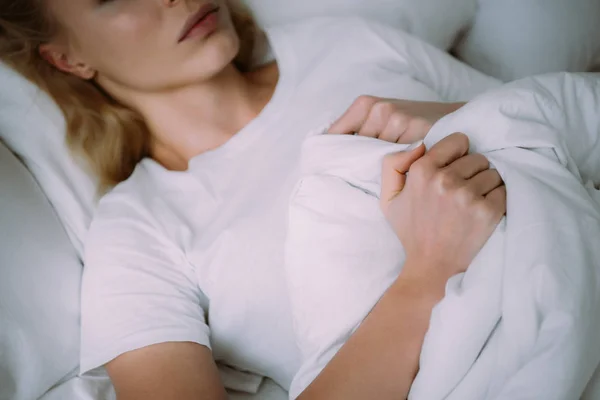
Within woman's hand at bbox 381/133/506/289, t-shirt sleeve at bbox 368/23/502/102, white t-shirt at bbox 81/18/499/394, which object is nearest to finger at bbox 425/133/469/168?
woman's hand at bbox 381/133/506/289

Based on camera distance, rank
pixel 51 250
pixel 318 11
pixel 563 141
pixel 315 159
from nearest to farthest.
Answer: pixel 563 141, pixel 315 159, pixel 51 250, pixel 318 11

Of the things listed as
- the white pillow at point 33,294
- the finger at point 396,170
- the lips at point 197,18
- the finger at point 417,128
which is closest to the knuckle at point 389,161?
the finger at point 396,170

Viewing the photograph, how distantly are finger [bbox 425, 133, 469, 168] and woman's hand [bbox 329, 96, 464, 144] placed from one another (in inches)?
4.9

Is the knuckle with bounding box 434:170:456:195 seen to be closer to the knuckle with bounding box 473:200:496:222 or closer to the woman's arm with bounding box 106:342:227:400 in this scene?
the knuckle with bounding box 473:200:496:222

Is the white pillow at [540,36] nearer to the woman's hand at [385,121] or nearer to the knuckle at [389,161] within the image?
the woman's hand at [385,121]

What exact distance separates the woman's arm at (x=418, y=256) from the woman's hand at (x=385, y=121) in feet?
0.39

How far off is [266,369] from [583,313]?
495 mm

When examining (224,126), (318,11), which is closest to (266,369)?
(224,126)

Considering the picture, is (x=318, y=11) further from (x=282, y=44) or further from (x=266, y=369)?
(x=266, y=369)

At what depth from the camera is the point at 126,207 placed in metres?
0.90

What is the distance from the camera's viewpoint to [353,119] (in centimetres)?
77

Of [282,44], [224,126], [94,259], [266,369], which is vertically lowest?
[266,369]

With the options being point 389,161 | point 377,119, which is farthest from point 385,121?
point 389,161

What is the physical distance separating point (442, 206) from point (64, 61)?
75 centimetres
